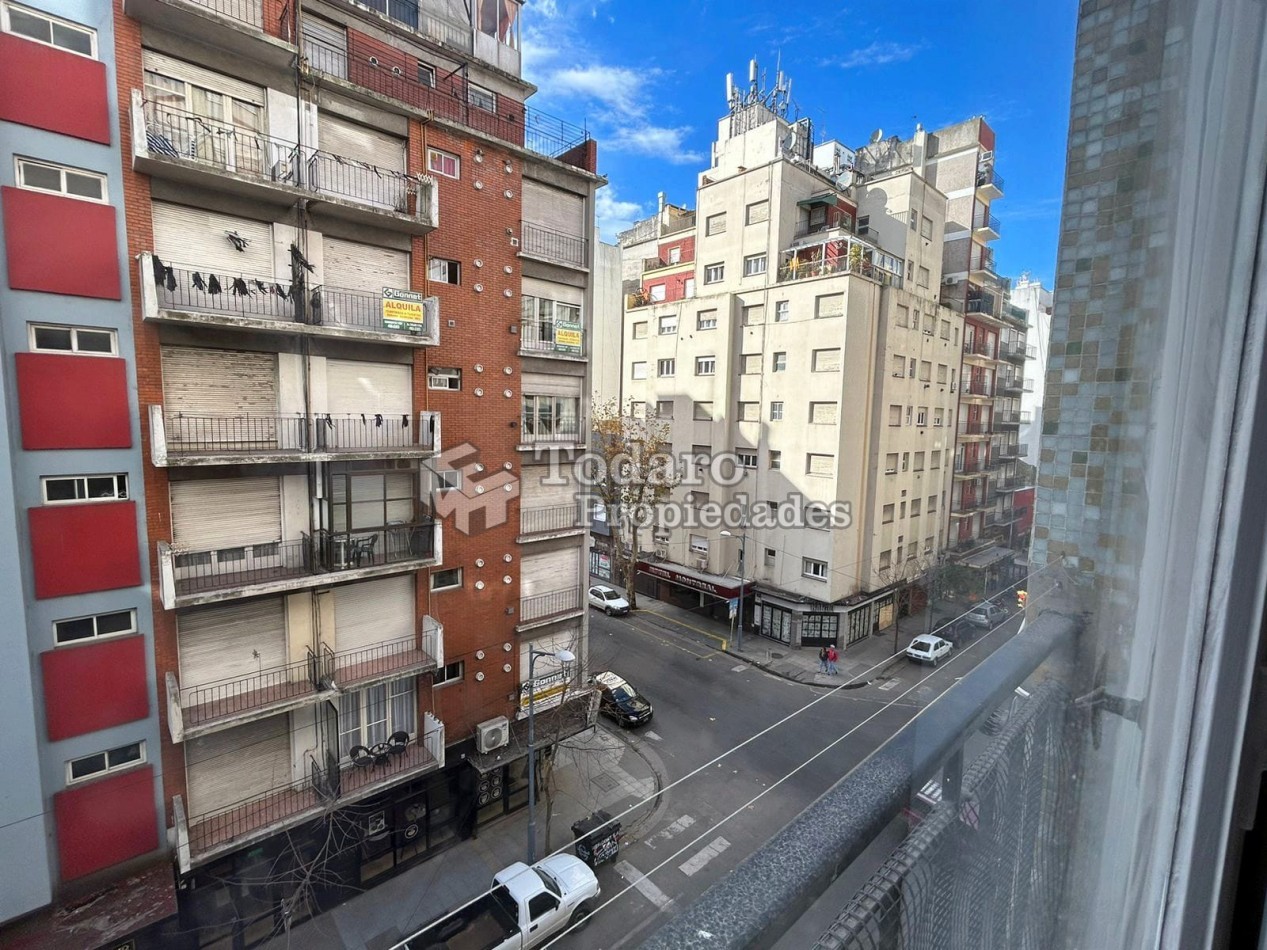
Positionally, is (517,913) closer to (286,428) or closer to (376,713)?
(376,713)

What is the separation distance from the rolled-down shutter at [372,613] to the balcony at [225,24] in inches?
242

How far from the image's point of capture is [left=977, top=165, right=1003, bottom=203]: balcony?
4.14 ft

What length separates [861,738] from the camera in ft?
38.1

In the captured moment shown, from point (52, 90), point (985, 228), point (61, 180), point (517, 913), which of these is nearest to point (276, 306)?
point (61, 180)

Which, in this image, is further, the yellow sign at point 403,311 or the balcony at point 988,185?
the yellow sign at point 403,311

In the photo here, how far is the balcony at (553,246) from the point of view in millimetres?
9109

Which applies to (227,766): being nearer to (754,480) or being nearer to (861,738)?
(861,738)

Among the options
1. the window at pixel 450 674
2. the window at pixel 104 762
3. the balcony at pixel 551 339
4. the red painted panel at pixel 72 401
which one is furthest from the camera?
the balcony at pixel 551 339

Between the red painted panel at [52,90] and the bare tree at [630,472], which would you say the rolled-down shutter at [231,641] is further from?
the bare tree at [630,472]

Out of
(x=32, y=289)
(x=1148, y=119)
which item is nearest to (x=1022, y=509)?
(x=1148, y=119)

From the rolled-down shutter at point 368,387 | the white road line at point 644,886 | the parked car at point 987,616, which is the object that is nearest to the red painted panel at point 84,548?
the rolled-down shutter at point 368,387

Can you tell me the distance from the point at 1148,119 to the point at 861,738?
1282 cm

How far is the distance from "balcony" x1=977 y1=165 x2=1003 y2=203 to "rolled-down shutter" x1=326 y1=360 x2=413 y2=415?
739 centimetres

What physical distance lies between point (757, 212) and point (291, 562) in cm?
1470
